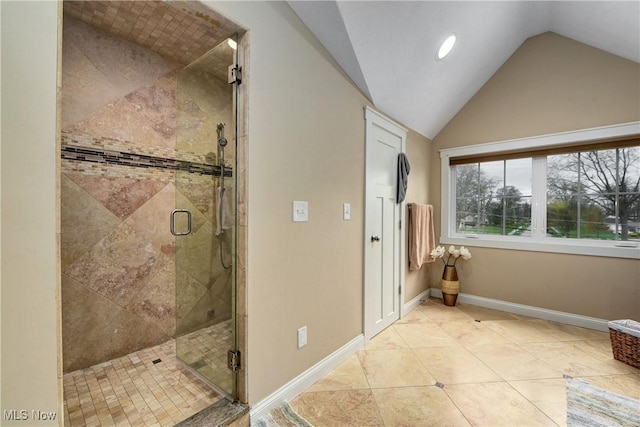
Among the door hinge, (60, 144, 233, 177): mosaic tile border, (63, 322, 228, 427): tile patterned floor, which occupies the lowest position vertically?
(63, 322, 228, 427): tile patterned floor

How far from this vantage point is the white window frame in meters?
2.58

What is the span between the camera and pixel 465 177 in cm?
350

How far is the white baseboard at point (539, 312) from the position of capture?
267 centimetres

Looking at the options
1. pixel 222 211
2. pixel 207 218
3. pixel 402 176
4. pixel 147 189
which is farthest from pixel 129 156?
pixel 402 176

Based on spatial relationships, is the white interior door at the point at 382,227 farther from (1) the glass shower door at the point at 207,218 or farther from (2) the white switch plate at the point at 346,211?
(1) the glass shower door at the point at 207,218

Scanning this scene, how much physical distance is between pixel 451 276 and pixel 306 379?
224 centimetres

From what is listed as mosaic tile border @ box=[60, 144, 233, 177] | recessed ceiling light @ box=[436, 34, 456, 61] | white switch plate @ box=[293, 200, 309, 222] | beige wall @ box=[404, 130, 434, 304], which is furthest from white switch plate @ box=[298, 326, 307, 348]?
recessed ceiling light @ box=[436, 34, 456, 61]

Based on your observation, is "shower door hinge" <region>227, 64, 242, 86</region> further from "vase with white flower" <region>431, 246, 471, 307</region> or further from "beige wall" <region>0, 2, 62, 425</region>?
"vase with white flower" <region>431, 246, 471, 307</region>

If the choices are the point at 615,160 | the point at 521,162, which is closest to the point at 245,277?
the point at 521,162

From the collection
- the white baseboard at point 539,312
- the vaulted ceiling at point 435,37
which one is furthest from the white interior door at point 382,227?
the white baseboard at point 539,312

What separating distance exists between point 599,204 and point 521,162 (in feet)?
2.61

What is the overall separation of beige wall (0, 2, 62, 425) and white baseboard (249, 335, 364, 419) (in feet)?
3.12

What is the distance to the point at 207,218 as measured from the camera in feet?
5.71

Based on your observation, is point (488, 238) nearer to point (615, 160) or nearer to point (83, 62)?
point (615, 160)
